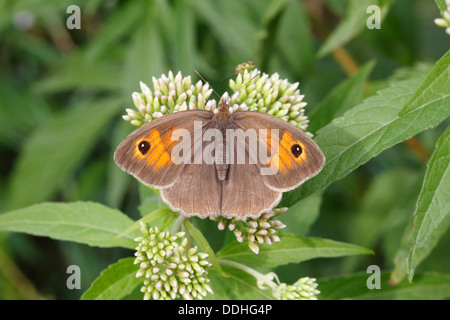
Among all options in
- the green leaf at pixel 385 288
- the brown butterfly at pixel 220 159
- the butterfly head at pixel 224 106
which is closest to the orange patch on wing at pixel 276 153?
the brown butterfly at pixel 220 159

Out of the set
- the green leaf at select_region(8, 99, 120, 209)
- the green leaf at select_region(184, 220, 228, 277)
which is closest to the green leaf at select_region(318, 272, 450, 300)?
the green leaf at select_region(184, 220, 228, 277)

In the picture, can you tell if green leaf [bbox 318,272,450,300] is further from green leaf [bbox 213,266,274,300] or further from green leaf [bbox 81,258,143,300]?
green leaf [bbox 81,258,143,300]

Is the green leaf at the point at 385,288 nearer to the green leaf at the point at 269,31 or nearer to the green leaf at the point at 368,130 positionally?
the green leaf at the point at 368,130

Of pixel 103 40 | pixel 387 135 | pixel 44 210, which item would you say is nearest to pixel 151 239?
pixel 44 210

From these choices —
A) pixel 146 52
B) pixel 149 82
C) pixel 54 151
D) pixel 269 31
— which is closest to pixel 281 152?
pixel 269 31

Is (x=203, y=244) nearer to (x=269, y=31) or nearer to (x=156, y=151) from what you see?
(x=156, y=151)

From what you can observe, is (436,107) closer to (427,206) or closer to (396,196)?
(427,206)
